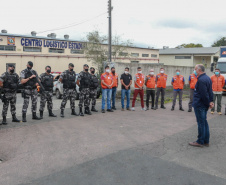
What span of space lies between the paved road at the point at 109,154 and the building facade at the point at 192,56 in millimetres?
35307

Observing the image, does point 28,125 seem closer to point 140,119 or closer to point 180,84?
point 140,119

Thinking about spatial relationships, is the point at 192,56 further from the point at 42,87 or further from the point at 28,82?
the point at 28,82

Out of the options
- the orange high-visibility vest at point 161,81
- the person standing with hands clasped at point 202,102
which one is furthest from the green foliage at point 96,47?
the person standing with hands clasped at point 202,102

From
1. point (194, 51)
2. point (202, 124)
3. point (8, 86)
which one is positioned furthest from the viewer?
point (194, 51)

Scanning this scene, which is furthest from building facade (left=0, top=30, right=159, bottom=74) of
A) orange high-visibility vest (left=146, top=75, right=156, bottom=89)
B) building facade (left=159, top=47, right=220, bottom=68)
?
building facade (left=159, top=47, right=220, bottom=68)

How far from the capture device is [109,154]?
4922mm

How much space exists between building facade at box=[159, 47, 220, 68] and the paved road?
3531cm

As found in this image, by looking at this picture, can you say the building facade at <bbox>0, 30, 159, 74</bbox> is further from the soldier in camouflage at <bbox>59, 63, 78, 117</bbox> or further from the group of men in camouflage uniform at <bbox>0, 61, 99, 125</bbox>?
the soldier in camouflage at <bbox>59, 63, 78, 117</bbox>

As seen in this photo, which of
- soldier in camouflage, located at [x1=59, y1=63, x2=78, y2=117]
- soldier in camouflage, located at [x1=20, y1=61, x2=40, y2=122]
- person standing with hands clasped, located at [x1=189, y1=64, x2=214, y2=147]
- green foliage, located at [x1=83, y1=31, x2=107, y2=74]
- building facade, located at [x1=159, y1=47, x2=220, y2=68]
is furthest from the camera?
building facade, located at [x1=159, y1=47, x2=220, y2=68]

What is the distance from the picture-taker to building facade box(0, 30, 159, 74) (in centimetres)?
2388

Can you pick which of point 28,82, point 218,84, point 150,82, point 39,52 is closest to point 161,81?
point 150,82

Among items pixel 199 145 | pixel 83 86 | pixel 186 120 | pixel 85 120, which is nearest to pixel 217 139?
pixel 199 145

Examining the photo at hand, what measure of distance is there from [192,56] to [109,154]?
130 ft

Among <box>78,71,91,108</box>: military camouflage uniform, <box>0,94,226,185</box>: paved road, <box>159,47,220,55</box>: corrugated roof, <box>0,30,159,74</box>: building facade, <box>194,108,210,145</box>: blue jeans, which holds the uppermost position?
<box>159,47,220,55</box>: corrugated roof
